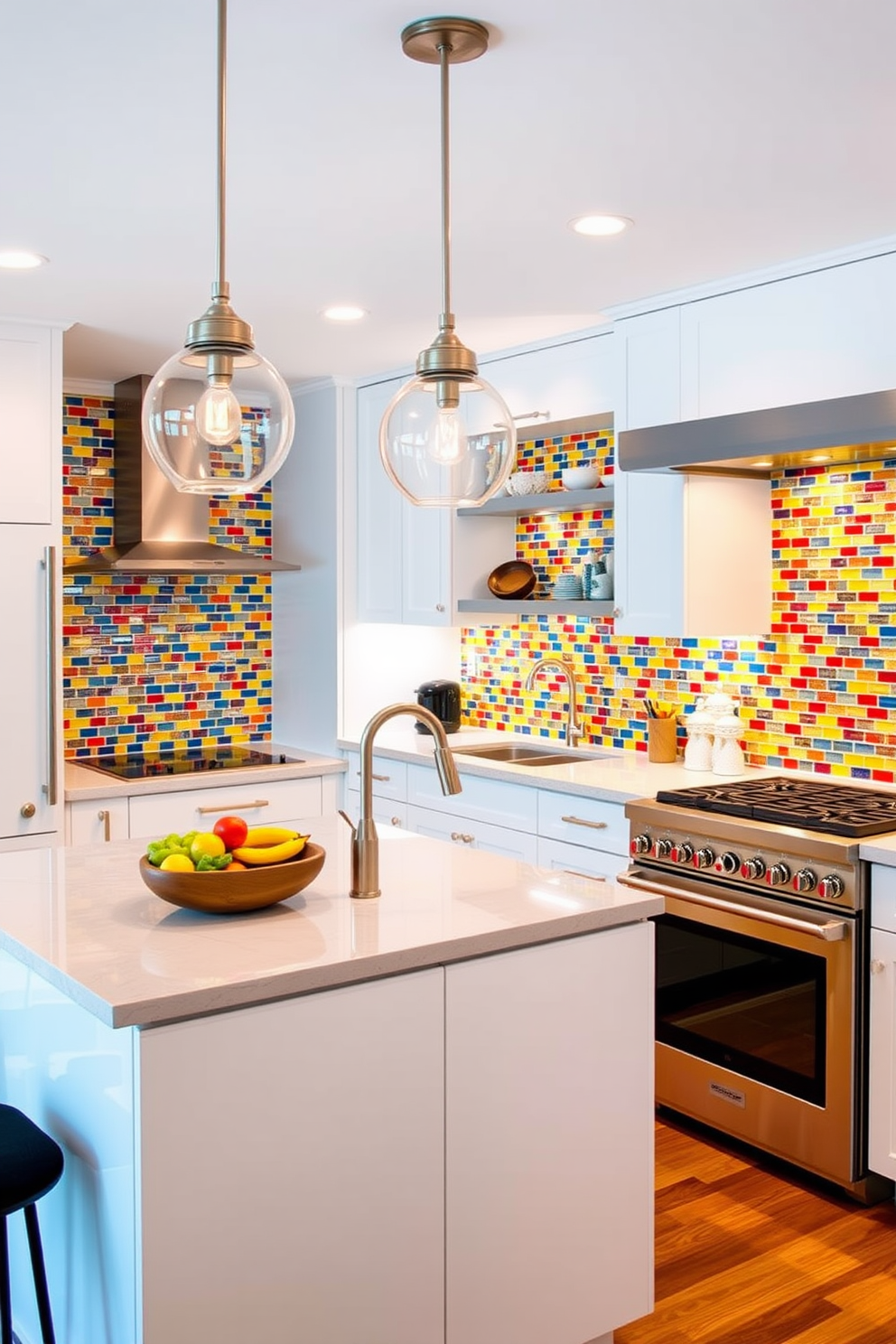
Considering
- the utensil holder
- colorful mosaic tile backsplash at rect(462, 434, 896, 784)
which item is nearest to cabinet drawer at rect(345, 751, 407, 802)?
colorful mosaic tile backsplash at rect(462, 434, 896, 784)

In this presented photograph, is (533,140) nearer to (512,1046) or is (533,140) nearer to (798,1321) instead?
(512,1046)

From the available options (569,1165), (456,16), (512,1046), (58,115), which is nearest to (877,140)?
(456,16)

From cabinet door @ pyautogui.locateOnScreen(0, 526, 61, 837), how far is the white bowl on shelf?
1.77 metres

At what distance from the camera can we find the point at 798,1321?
254cm

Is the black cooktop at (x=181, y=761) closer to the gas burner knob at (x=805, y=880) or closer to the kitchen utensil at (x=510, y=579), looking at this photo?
the kitchen utensil at (x=510, y=579)

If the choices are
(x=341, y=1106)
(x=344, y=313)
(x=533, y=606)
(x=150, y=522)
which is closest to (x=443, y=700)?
(x=533, y=606)

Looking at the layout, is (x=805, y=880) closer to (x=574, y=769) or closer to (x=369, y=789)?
(x=574, y=769)

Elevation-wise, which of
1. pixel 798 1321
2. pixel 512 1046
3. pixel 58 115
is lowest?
pixel 798 1321

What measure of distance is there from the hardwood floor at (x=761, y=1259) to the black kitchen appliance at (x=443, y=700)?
218 cm

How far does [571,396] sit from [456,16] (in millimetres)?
2202

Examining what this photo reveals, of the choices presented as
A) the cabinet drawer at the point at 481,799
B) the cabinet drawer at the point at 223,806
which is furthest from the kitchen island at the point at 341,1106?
the cabinet drawer at the point at 223,806

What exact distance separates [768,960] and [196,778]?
2.25 meters

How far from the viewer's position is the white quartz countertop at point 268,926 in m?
1.87

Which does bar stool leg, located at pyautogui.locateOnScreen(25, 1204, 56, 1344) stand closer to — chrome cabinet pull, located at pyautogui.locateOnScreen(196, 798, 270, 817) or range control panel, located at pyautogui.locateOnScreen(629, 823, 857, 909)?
range control panel, located at pyautogui.locateOnScreen(629, 823, 857, 909)
